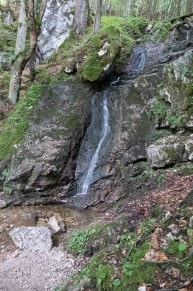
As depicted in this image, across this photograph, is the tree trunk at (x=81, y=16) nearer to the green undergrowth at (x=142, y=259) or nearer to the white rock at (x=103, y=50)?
the white rock at (x=103, y=50)

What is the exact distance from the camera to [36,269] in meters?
6.18

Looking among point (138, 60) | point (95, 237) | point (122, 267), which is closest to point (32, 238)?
Answer: point (95, 237)

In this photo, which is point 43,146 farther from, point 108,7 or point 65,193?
point 108,7

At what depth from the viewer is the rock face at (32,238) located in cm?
684

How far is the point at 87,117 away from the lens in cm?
1025

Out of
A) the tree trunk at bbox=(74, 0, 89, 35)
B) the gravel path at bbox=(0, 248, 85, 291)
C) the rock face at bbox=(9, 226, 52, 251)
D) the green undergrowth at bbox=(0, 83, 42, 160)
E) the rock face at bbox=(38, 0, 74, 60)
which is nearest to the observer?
the gravel path at bbox=(0, 248, 85, 291)

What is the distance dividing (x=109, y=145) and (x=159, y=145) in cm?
187

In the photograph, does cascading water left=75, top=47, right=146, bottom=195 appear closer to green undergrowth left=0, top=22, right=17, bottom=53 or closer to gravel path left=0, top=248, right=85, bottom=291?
gravel path left=0, top=248, right=85, bottom=291

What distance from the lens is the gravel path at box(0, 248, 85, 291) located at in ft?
18.9

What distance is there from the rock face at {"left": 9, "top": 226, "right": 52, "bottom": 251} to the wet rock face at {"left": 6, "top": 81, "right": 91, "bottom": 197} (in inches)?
71.0

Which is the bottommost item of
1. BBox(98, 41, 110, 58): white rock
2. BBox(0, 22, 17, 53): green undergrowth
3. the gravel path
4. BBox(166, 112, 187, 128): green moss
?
the gravel path

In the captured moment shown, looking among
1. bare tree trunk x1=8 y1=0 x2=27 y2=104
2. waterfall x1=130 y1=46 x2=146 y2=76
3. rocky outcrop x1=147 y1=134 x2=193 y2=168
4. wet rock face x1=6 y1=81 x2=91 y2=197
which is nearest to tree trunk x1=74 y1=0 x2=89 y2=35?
waterfall x1=130 y1=46 x2=146 y2=76

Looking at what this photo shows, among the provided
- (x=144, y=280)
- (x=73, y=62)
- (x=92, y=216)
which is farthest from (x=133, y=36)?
(x=144, y=280)

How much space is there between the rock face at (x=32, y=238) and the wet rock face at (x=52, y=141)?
1.80 meters
